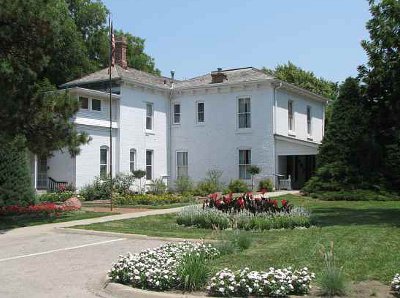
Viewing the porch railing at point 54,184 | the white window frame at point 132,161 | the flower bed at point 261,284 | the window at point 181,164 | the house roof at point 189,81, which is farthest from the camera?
the window at point 181,164

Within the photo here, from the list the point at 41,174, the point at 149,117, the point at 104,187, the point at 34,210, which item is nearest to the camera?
the point at 34,210

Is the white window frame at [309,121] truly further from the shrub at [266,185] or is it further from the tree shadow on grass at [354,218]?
the tree shadow on grass at [354,218]

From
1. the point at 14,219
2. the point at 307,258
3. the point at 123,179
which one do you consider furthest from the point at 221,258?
the point at 123,179

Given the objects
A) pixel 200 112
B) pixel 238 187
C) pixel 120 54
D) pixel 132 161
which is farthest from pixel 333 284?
pixel 120 54

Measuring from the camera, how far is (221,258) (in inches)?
400

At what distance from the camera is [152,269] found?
28.1 feet

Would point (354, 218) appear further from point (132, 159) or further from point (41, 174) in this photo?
point (41, 174)

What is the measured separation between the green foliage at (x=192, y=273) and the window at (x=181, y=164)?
30.8 meters

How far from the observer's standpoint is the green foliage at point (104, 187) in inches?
1214

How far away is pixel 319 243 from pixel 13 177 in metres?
15.5

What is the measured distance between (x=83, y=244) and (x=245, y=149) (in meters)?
23.6

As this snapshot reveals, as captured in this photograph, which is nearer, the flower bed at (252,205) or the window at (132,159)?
the flower bed at (252,205)

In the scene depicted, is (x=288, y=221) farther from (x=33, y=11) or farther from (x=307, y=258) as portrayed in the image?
(x=33, y=11)

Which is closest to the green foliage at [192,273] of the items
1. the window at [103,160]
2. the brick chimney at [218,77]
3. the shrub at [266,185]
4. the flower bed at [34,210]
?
the flower bed at [34,210]
